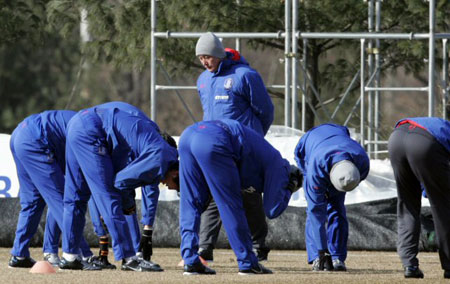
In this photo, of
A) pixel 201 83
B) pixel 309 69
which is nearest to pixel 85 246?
pixel 201 83

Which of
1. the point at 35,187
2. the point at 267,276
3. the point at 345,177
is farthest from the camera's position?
the point at 35,187

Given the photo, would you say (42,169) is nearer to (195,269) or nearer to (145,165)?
(145,165)

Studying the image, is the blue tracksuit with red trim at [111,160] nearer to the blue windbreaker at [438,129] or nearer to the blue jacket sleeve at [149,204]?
the blue jacket sleeve at [149,204]

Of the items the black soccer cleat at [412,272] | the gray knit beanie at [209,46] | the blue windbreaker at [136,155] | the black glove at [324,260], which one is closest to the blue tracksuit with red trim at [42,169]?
the blue windbreaker at [136,155]

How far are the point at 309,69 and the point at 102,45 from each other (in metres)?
3.78

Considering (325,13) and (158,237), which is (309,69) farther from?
(158,237)

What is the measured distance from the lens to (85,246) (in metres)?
10.3

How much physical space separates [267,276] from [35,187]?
8.24 ft

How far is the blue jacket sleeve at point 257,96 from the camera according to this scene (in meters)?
10.5

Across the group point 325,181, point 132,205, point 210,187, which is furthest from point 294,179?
point 132,205

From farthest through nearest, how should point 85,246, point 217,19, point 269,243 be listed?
point 217,19, point 269,243, point 85,246

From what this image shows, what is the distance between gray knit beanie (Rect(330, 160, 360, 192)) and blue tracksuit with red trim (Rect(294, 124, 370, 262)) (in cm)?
16

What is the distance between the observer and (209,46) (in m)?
10.2

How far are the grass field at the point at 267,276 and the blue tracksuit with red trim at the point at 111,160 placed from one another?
15.8 inches
